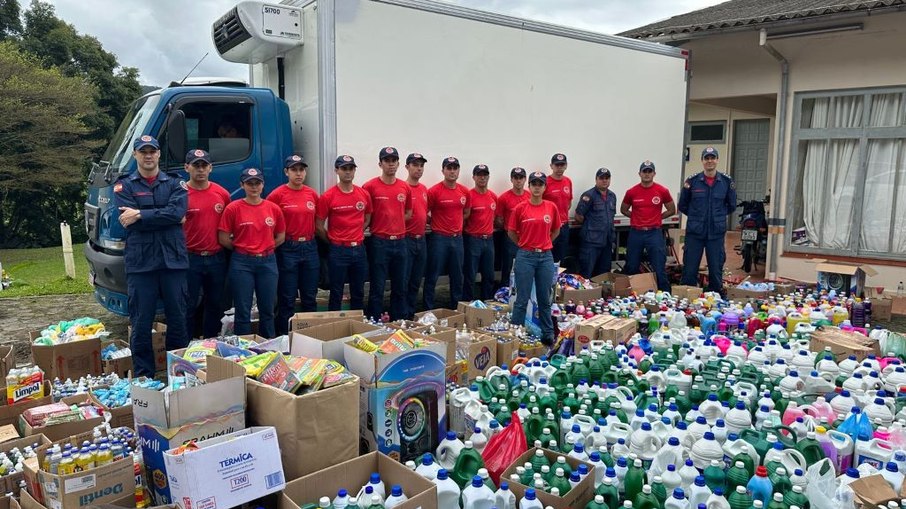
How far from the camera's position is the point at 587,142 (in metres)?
8.17

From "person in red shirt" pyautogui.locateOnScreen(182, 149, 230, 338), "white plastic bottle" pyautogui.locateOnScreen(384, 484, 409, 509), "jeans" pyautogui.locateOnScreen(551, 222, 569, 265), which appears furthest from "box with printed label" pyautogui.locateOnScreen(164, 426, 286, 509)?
"jeans" pyautogui.locateOnScreen(551, 222, 569, 265)

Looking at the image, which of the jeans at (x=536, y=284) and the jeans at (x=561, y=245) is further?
the jeans at (x=561, y=245)

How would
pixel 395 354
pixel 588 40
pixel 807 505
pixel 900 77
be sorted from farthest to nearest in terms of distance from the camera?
pixel 900 77, pixel 588 40, pixel 395 354, pixel 807 505

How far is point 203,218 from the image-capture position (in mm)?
5250

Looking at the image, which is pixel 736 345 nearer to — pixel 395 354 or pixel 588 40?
pixel 395 354

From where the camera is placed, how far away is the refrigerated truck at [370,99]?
18.8 feet

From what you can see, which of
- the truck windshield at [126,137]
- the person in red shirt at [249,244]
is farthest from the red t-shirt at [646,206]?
the truck windshield at [126,137]

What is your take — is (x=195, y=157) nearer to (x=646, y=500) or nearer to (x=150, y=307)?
(x=150, y=307)

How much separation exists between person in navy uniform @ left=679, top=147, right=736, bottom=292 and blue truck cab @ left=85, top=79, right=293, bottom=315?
5008mm

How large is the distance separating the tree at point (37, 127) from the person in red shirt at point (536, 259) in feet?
58.5

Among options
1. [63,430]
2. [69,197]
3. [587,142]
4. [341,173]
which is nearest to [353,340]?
[63,430]

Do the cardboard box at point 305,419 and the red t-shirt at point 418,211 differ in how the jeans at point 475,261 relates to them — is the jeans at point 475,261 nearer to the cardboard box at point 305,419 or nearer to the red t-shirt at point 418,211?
the red t-shirt at point 418,211

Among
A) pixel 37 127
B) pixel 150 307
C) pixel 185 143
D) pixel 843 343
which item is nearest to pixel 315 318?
pixel 150 307

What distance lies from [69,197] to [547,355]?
2179 centimetres
